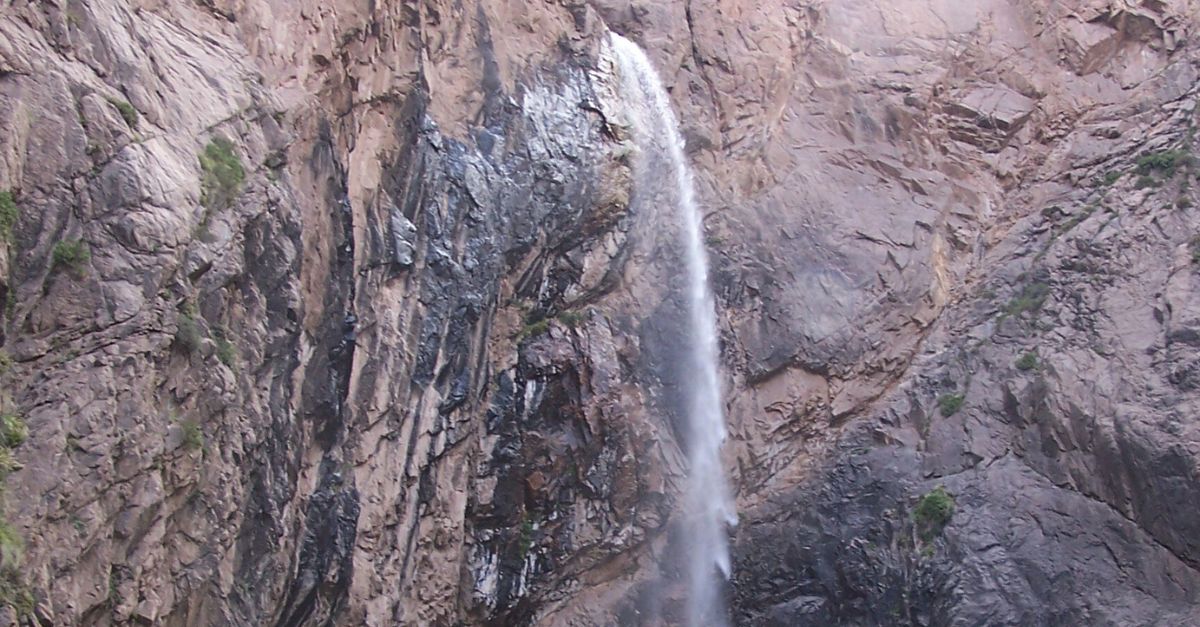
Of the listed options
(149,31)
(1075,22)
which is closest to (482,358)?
(149,31)

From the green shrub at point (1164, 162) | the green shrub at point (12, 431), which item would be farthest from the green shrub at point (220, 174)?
the green shrub at point (1164, 162)

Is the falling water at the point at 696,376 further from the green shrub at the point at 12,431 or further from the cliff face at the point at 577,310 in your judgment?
the green shrub at the point at 12,431

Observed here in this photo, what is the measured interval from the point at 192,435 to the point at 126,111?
11.1 feet

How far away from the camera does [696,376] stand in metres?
18.7

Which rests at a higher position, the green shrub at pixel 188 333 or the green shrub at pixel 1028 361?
the green shrub at pixel 1028 361

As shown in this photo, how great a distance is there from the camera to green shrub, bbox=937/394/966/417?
17453mm

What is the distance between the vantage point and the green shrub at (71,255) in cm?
920

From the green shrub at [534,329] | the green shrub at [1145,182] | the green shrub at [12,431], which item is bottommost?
the green shrub at [12,431]

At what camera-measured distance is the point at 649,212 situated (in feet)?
63.8

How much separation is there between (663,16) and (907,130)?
18.7 feet

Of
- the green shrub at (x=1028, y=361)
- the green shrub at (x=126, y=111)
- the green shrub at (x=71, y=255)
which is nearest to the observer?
the green shrub at (x=71, y=255)

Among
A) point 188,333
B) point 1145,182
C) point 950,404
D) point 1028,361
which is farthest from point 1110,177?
point 188,333

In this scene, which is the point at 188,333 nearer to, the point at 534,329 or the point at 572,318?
the point at 534,329

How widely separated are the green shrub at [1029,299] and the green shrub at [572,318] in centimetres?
788
